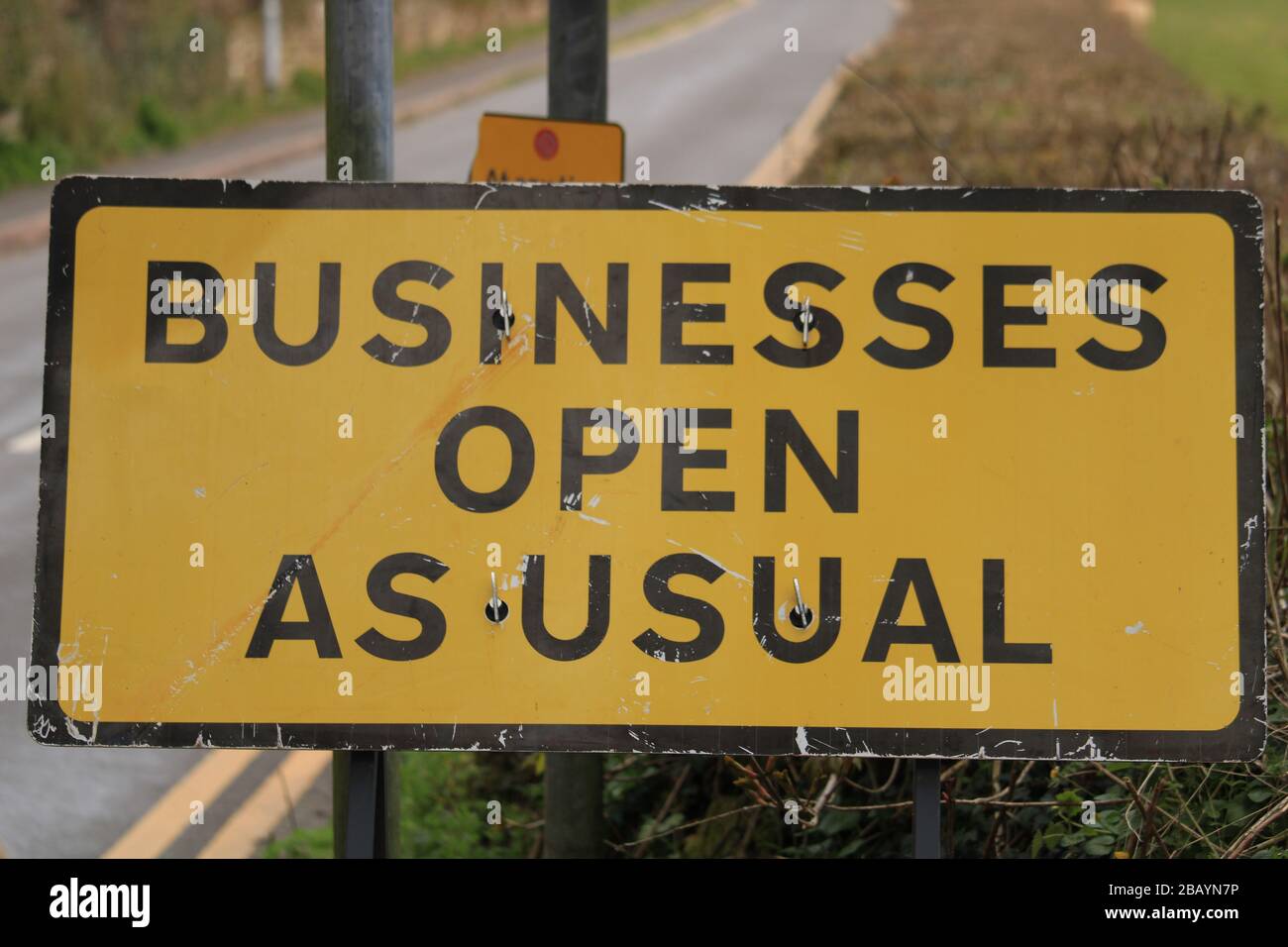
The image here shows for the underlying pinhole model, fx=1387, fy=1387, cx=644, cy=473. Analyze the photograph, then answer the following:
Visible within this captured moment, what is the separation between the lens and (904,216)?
7.41 ft

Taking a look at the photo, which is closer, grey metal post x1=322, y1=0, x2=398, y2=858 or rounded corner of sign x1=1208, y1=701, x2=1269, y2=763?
rounded corner of sign x1=1208, y1=701, x2=1269, y2=763

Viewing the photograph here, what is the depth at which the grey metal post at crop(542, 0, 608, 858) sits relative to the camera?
3.40 metres

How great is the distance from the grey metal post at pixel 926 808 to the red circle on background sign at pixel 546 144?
2.05 m

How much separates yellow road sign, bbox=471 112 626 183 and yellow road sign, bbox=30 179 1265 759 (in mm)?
1377

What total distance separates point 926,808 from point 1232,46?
37312 millimetres

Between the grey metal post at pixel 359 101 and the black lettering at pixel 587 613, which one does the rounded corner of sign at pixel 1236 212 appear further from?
the grey metal post at pixel 359 101

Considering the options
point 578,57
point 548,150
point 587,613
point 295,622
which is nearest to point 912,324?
point 587,613

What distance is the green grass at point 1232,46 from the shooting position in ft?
81.1

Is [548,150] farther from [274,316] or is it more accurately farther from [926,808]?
[926,808]

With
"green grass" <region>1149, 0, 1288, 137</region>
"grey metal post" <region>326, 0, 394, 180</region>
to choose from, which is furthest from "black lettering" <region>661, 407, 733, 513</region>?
"green grass" <region>1149, 0, 1288, 137</region>

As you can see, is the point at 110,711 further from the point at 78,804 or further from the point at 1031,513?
the point at 78,804

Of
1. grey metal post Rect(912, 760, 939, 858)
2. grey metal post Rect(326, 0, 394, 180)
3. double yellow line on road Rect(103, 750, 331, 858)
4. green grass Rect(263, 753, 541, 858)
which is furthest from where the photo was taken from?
double yellow line on road Rect(103, 750, 331, 858)

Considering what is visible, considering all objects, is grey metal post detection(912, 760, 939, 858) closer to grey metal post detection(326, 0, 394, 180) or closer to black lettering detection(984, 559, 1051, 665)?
black lettering detection(984, 559, 1051, 665)

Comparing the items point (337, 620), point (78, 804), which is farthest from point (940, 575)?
point (78, 804)
